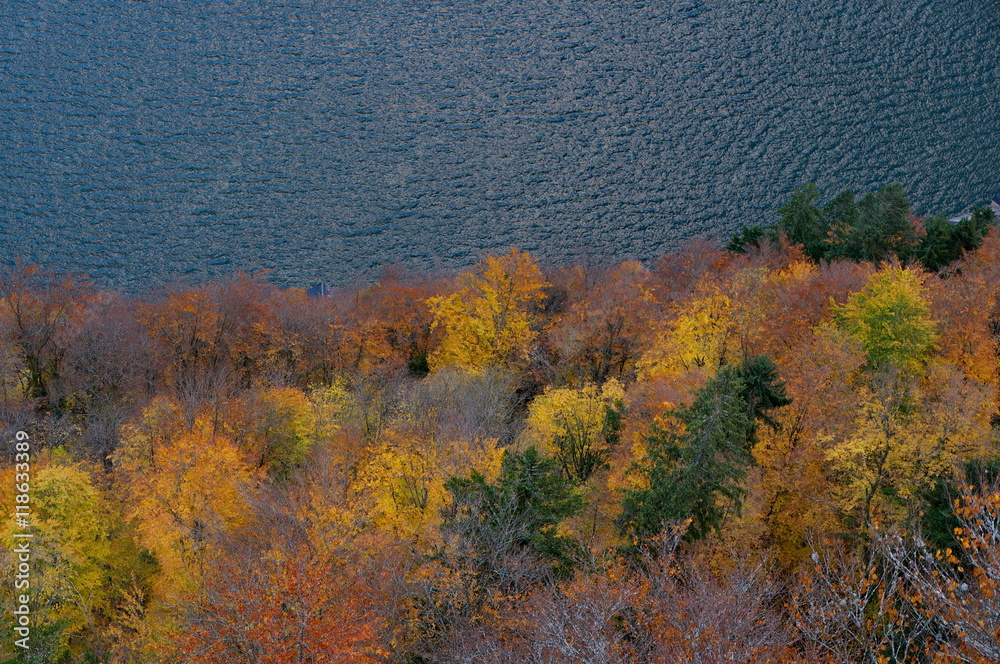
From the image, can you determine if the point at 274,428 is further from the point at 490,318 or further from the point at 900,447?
the point at 900,447

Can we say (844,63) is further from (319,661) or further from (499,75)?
(319,661)

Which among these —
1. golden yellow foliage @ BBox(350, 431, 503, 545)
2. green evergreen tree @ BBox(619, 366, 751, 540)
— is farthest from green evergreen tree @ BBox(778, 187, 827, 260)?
green evergreen tree @ BBox(619, 366, 751, 540)

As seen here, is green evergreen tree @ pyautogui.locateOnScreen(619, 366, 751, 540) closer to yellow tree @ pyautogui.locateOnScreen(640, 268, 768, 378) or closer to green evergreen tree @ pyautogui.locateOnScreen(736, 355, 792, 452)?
green evergreen tree @ pyautogui.locateOnScreen(736, 355, 792, 452)

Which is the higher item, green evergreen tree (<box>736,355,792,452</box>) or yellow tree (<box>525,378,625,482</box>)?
green evergreen tree (<box>736,355,792,452</box>)

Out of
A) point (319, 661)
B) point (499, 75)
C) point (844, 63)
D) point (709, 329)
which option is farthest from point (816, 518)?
point (844, 63)

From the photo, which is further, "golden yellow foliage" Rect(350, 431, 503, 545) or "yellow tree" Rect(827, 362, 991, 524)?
"golden yellow foliage" Rect(350, 431, 503, 545)

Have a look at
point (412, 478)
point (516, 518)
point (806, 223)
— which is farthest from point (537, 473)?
point (806, 223)
